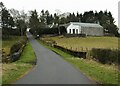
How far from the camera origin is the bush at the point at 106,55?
23131mm

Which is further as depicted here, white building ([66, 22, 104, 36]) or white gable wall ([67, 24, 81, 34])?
white gable wall ([67, 24, 81, 34])

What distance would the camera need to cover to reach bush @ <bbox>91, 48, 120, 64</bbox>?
23131 mm

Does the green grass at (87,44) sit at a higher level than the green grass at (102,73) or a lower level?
lower

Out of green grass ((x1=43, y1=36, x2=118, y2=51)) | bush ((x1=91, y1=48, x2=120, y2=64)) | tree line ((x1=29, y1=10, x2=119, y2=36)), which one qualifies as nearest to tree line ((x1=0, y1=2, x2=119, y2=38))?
tree line ((x1=29, y1=10, x2=119, y2=36))

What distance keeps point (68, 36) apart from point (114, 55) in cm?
6426

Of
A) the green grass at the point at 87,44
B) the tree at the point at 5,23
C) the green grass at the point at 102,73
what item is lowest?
the green grass at the point at 87,44

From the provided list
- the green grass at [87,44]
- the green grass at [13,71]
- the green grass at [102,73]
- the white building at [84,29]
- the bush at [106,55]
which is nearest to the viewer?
the green grass at [102,73]

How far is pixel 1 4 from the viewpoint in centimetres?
8956

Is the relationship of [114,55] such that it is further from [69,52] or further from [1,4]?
[1,4]

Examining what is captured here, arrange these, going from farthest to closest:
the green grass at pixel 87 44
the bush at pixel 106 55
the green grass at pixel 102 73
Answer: the green grass at pixel 87 44 → the bush at pixel 106 55 → the green grass at pixel 102 73

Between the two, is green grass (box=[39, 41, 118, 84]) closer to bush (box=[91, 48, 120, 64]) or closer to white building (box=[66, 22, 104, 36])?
bush (box=[91, 48, 120, 64])

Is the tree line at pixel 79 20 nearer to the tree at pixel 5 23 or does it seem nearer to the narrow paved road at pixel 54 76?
the tree at pixel 5 23

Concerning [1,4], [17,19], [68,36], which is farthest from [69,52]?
[17,19]

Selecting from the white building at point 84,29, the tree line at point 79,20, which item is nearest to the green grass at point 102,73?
the white building at point 84,29
